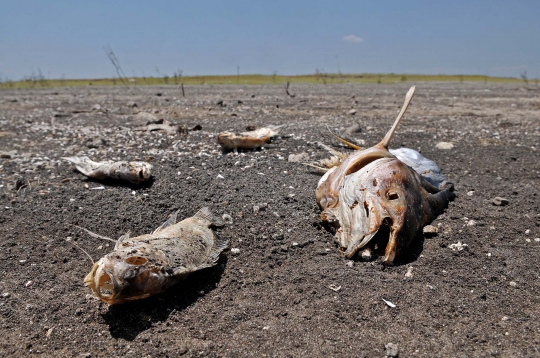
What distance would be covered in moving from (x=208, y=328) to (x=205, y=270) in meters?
0.67

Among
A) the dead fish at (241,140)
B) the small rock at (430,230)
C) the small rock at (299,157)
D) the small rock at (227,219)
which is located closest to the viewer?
the small rock at (430,230)

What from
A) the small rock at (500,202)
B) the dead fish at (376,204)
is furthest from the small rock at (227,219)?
the small rock at (500,202)

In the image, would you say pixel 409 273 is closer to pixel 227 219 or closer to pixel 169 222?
pixel 227 219

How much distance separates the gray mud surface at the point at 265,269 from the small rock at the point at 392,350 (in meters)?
0.07

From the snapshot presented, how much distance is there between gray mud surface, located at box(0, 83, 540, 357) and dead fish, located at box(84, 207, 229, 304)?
0.57ft

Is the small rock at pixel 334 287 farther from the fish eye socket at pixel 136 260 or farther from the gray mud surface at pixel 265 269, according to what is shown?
the fish eye socket at pixel 136 260

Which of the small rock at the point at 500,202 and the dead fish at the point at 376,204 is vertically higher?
the dead fish at the point at 376,204

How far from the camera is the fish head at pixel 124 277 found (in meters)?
2.82

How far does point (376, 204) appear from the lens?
359cm

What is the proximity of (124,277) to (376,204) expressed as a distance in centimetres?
208

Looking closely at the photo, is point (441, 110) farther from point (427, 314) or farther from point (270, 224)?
point (427, 314)

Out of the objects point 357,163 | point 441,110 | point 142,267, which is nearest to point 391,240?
point 357,163

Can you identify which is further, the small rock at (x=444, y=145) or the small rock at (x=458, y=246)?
the small rock at (x=444, y=145)

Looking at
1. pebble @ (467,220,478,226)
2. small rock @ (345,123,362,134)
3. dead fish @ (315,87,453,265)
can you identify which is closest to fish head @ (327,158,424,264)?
dead fish @ (315,87,453,265)
